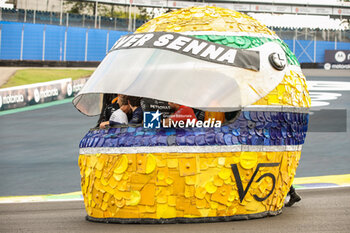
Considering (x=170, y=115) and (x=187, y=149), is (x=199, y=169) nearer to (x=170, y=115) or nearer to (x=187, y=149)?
(x=187, y=149)

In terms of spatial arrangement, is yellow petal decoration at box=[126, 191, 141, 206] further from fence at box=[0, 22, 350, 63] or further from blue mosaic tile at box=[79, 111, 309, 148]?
fence at box=[0, 22, 350, 63]

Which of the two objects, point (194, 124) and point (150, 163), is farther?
point (194, 124)

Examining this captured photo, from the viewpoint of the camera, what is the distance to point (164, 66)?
584cm

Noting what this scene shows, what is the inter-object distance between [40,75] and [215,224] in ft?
77.0

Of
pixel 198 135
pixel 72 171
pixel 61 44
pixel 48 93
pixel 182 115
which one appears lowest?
pixel 72 171

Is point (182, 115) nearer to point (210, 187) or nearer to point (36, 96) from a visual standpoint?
point (210, 187)

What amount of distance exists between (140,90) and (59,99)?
20547 millimetres

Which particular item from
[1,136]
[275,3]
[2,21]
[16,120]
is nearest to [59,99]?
[16,120]

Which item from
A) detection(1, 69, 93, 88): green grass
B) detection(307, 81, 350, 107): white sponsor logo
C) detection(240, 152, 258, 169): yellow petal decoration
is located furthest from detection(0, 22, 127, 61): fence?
detection(240, 152, 258, 169): yellow petal decoration

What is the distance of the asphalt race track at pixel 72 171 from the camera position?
18.7 feet

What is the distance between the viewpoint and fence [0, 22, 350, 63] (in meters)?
36.1

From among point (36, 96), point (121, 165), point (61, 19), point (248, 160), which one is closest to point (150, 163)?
point (121, 165)

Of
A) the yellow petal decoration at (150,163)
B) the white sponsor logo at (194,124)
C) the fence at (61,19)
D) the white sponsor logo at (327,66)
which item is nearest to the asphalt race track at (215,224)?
the yellow petal decoration at (150,163)

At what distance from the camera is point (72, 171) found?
12914 millimetres
